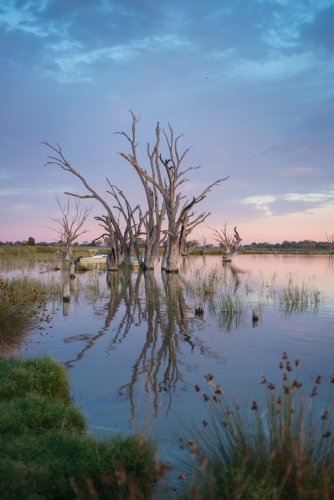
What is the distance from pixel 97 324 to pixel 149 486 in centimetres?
1001

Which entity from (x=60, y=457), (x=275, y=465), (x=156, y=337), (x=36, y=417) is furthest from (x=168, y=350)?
(x=275, y=465)

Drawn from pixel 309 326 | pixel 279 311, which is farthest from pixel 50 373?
pixel 279 311

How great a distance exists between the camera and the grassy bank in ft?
14.4

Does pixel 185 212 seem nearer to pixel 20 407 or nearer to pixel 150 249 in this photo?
pixel 150 249

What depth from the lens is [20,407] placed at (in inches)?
247

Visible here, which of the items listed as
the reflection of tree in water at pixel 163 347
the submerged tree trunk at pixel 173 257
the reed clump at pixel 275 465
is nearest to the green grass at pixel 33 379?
the reflection of tree in water at pixel 163 347

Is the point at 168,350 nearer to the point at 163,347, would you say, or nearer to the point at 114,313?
the point at 163,347

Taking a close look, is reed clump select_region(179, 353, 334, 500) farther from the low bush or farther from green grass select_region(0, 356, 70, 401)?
green grass select_region(0, 356, 70, 401)

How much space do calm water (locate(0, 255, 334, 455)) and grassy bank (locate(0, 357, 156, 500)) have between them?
53cm

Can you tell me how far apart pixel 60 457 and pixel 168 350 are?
6303 mm

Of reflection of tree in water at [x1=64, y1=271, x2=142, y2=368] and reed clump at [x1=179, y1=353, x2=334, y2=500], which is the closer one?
reed clump at [x1=179, y1=353, x2=334, y2=500]

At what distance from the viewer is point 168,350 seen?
36.4ft

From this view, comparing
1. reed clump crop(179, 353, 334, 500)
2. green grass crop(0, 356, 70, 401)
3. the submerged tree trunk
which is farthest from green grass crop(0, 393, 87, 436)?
the submerged tree trunk

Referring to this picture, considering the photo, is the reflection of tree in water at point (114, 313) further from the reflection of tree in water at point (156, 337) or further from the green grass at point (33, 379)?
the green grass at point (33, 379)
